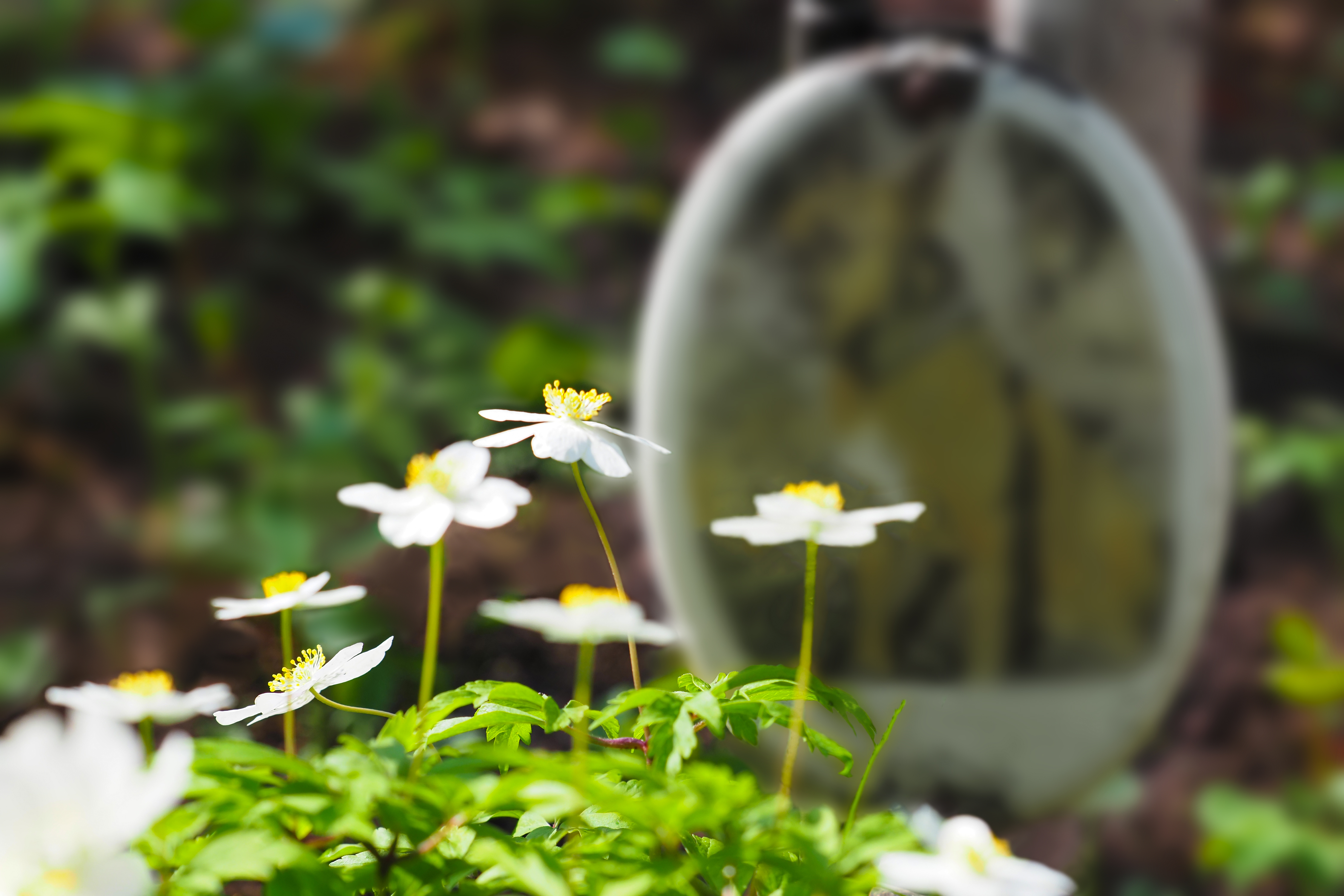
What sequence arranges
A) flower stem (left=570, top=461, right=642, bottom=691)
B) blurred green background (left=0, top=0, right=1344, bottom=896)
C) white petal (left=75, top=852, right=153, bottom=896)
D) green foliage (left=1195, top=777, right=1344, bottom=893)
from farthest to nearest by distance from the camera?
1. blurred green background (left=0, top=0, right=1344, bottom=896)
2. green foliage (left=1195, top=777, right=1344, bottom=893)
3. flower stem (left=570, top=461, right=642, bottom=691)
4. white petal (left=75, top=852, right=153, bottom=896)

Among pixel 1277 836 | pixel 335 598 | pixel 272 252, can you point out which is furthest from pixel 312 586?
pixel 272 252

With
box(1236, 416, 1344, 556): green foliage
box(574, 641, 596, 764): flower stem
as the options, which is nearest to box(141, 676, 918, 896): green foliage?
box(574, 641, 596, 764): flower stem

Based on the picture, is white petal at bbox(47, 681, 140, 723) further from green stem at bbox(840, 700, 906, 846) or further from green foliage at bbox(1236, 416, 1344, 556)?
green foliage at bbox(1236, 416, 1344, 556)

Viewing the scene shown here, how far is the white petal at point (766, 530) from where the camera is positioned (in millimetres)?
266

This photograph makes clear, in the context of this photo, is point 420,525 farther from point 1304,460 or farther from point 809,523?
point 1304,460

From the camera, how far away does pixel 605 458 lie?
0.90 ft

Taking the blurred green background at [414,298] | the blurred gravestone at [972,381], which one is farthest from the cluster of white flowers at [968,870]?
the blurred green background at [414,298]

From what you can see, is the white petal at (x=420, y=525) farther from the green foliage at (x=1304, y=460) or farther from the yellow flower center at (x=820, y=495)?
the green foliage at (x=1304, y=460)

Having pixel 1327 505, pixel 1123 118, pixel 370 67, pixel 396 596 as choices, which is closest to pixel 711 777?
pixel 396 596

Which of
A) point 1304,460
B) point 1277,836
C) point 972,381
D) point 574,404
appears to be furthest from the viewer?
point 1304,460

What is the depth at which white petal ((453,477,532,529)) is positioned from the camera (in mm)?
258

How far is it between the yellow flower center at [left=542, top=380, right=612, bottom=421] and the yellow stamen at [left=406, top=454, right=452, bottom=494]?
0.04 m

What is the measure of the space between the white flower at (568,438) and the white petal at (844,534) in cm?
4

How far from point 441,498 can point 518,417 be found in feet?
0.09
